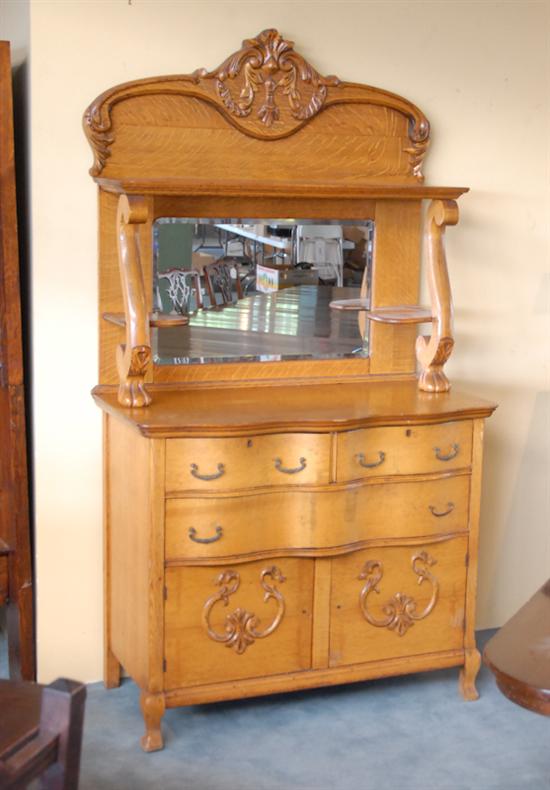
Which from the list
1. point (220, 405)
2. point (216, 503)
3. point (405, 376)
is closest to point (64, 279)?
point (220, 405)

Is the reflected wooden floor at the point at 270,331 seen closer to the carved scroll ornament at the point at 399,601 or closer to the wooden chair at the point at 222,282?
the wooden chair at the point at 222,282

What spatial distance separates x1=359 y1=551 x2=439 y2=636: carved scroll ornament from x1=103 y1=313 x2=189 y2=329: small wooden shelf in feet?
2.94

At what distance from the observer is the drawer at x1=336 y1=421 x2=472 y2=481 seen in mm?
3197

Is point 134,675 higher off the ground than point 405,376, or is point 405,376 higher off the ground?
point 405,376

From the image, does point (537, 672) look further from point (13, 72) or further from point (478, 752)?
point (13, 72)

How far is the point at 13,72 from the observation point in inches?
138

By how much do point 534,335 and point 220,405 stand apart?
4.32ft

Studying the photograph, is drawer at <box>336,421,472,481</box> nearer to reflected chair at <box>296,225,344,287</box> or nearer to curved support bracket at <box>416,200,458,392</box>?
curved support bracket at <box>416,200,458,392</box>

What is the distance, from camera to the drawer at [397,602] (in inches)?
130

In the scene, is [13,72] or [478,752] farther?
[13,72]

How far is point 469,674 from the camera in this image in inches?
139

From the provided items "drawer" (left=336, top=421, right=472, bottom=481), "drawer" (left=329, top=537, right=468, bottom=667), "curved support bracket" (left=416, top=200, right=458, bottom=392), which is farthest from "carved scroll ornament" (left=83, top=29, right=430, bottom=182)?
"drawer" (left=329, top=537, right=468, bottom=667)

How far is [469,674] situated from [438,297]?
3.86 ft

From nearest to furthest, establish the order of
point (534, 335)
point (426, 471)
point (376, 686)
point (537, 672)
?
point (537, 672)
point (426, 471)
point (376, 686)
point (534, 335)
